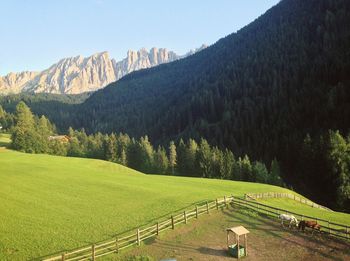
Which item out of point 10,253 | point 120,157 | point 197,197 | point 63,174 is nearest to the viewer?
point 10,253

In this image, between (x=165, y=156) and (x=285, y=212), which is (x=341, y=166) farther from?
(x=165, y=156)

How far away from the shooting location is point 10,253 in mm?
34688

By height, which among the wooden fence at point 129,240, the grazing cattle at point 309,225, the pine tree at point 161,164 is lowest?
the pine tree at point 161,164

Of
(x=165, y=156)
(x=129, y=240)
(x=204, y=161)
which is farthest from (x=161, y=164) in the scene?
(x=129, y=240)

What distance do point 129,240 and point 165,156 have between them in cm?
10155

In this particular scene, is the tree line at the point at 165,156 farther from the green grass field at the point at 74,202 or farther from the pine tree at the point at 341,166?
the green grass field at the point at 74,202

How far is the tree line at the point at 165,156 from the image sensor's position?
118 m

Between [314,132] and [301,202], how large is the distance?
99.4m

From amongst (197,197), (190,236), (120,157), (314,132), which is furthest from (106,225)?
(314,132)

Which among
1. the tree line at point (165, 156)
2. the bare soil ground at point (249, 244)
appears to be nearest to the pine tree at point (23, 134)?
the tree line at point (165, 156)

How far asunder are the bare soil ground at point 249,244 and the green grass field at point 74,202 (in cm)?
530

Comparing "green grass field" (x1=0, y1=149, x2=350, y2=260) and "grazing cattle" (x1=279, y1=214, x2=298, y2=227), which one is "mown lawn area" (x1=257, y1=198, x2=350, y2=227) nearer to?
"green grass field" (x1=0, y1=149, x2=350, y2=260)

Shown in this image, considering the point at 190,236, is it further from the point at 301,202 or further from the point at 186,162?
the point at 186,162

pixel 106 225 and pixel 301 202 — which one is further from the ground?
pixel 106 225
